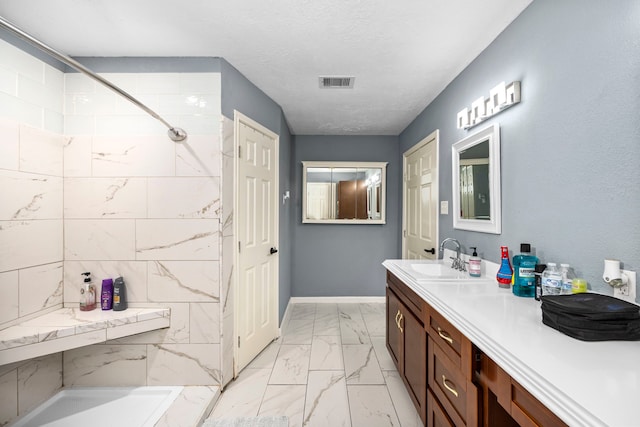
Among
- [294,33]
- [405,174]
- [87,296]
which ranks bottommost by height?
[87,296]

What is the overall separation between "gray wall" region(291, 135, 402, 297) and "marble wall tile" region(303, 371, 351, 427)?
5.76 feet

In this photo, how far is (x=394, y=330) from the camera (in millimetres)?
2143

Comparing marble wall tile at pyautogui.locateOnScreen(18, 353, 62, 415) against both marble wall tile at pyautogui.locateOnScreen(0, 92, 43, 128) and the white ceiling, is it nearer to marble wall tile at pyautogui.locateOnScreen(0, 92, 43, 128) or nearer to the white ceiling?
marble wall tile at pyautogui.locateOnScreen(0, 92, 43, 128)

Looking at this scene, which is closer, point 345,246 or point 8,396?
point 8,396

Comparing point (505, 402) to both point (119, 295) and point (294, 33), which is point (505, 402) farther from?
point (119, 295)

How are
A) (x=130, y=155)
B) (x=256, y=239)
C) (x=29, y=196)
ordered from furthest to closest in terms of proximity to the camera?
1. (x=256, y=239)
2. (x=130, y=155)
3. (x=29, y=196)

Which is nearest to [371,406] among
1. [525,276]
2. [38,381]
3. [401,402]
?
[401,402]

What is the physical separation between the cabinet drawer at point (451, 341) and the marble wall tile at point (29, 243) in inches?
96.6

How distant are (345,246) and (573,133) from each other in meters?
2.96

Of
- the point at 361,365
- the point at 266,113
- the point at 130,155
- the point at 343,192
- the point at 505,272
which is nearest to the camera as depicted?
the point at 505,272

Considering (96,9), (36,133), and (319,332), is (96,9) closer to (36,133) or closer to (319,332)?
(36,133)

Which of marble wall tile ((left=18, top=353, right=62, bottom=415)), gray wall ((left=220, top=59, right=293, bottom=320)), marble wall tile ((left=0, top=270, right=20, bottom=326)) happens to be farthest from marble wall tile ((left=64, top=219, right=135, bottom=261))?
gray wall ((left=220, top=59, right=293, bottom=320))

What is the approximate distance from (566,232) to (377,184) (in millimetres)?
2659

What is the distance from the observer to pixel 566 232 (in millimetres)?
1248
